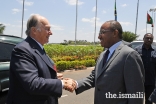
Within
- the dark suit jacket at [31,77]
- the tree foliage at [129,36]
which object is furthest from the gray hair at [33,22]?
the tree foliage at [129,36]

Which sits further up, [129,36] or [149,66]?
[129,36]

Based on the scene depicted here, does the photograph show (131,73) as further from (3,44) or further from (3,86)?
(3,44)

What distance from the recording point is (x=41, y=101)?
2074mm

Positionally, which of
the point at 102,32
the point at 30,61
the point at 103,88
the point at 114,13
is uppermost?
the point at 114,13

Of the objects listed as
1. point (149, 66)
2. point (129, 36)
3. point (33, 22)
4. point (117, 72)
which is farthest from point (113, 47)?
point (129, 36)

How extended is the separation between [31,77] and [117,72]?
94 cm

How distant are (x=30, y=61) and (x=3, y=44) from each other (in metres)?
2.16

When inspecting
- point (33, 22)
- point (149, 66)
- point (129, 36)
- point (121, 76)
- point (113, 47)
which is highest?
point (129, 36)

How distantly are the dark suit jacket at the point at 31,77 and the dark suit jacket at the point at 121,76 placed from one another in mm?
561

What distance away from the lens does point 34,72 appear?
1924 millimetres

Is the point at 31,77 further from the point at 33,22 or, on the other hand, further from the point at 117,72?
the point at 117,72

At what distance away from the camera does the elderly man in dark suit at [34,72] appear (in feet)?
6.22

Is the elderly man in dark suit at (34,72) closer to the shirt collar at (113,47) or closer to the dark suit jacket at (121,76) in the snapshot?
the dark suit jacket at (121,76)

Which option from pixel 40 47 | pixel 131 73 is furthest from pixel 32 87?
pixel 131 73
